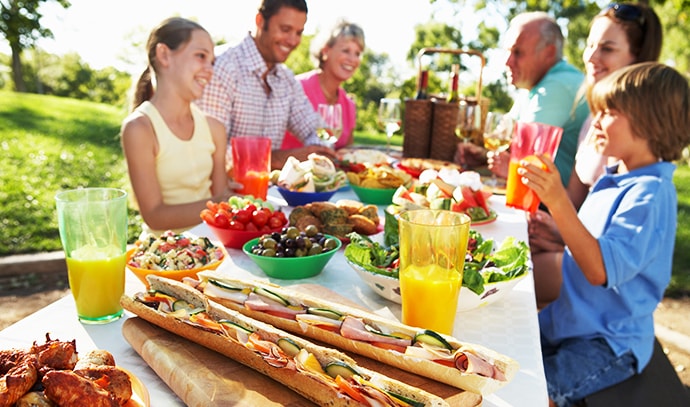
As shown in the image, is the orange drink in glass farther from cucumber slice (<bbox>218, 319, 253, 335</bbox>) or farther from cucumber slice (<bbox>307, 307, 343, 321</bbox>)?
cucumber slice (<bbox>218, 319, 253, 335</bbox>)

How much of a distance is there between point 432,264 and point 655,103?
5.52 ft

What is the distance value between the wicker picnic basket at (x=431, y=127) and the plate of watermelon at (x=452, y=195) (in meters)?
1.83

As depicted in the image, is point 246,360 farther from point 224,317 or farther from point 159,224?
point 159,224

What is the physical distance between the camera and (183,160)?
3.09 meters

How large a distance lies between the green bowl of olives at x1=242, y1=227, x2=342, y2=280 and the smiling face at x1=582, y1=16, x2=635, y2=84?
2.82 m

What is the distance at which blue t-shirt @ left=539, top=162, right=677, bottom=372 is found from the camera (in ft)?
7.25

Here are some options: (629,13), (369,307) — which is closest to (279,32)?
(629,13)

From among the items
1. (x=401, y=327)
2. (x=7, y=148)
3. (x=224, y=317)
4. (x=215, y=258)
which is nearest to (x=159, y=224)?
(x=215, y=258)

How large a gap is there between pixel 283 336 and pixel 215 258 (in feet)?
1.84

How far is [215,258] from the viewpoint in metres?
1.67

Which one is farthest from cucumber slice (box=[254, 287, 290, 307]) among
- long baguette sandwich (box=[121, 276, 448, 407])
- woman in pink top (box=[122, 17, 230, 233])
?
woman in pink top (box=[122, 17, 230, 233])

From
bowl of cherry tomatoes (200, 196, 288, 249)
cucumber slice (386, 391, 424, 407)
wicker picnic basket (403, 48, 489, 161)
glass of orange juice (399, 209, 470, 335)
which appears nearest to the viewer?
cucumber slice (386, 391, 424, 407)

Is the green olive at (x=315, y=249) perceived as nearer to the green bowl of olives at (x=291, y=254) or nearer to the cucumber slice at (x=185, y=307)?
the green bowl of olives at (x=291, y=254)

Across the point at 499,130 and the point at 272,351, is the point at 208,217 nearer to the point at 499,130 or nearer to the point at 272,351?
the point at 272,351
